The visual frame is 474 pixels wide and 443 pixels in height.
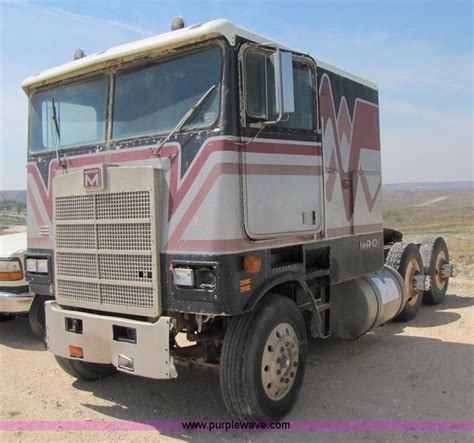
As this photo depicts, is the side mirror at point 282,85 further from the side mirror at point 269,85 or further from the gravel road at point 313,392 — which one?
the gravel road at point 313,392

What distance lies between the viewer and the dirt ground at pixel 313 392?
4.38 meters

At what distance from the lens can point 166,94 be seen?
173 inches

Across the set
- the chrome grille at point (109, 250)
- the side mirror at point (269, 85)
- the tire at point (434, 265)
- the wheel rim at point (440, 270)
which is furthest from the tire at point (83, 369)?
the wheel rim at point (440, 270)

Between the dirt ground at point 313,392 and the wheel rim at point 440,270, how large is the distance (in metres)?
2.29

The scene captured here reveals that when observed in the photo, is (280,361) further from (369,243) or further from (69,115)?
(69,115)

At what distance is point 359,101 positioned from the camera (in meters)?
6.37

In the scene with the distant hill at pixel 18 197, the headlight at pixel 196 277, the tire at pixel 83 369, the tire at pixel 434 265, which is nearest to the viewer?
the headlight at pixel 196 277

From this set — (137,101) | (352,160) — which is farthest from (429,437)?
(137,101)

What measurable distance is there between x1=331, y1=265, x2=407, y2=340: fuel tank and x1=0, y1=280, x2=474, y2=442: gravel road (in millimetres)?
359

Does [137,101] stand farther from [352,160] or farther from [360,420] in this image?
[360,420]

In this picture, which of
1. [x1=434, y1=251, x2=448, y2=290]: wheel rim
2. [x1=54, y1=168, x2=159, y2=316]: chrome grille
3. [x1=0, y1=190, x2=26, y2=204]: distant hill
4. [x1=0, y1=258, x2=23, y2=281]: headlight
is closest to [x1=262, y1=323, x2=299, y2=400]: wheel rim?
[x1=54, y1=168, x2=159, y2=316]: chrome grille

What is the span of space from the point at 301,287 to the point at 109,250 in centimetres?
179

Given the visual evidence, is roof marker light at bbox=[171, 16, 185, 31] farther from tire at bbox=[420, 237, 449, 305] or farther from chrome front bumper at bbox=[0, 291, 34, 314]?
tire at bbox=[420, 237, 449, 305]

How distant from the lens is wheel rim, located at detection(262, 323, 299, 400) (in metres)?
4.37
